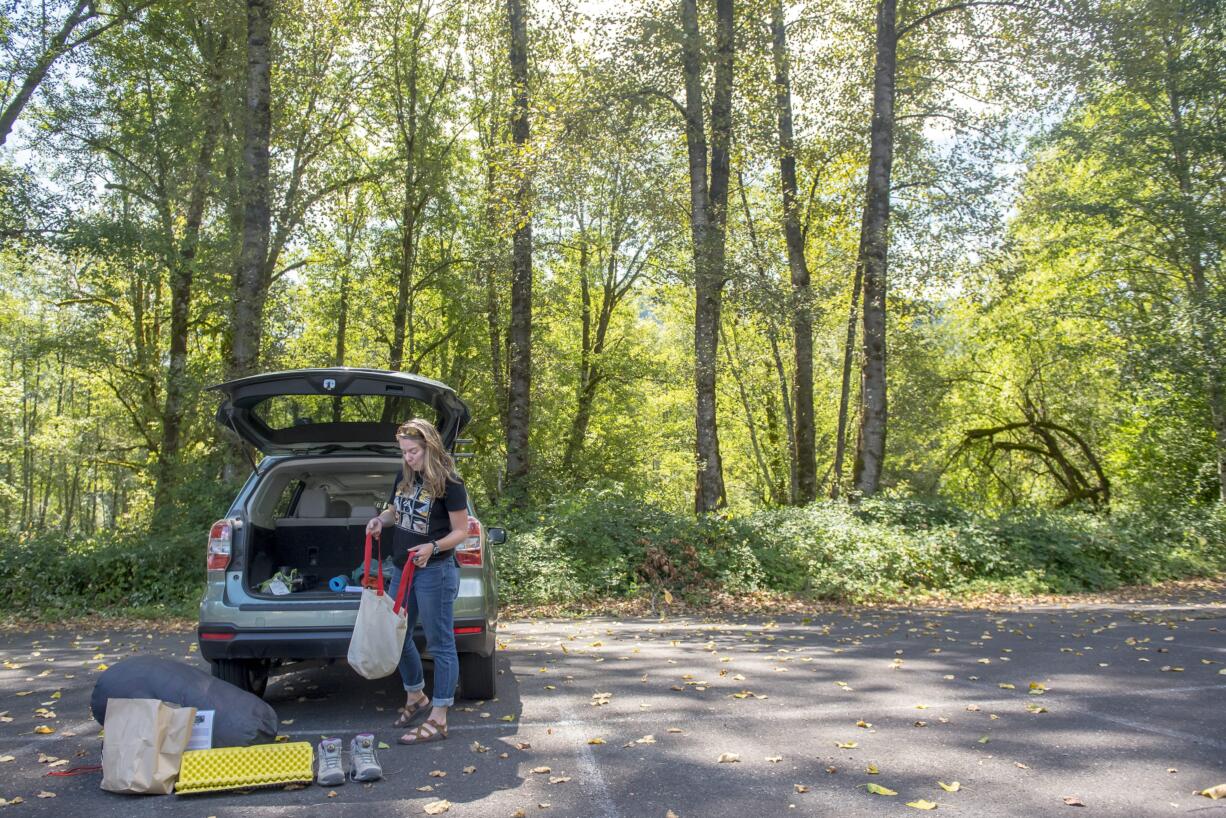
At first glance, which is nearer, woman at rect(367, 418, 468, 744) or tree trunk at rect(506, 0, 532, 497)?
woman at rect(367, 418, 468, 744)

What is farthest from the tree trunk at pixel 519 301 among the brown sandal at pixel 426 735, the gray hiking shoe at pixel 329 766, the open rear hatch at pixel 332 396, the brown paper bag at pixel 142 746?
the brown paper bag at pixel 142 746

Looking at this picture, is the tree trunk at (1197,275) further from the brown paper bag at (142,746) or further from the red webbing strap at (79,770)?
the red webbing strap at (79,770)

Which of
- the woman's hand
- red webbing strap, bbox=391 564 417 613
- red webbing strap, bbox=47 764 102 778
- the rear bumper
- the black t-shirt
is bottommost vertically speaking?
red webbing strap, bbox=47 764 102 778

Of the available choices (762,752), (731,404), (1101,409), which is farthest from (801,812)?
(731,404)

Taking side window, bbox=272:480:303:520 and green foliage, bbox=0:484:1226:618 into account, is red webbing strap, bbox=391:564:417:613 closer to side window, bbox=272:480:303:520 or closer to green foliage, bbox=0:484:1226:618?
side window, bbox=272:480:303:520

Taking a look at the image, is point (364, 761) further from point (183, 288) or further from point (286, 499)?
point (183, 288)

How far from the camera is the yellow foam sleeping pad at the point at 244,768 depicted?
411 cm

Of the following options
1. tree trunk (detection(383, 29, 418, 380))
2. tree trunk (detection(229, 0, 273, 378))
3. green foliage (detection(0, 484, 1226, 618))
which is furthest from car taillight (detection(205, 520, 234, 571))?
tree trunk (detection(383, 29, 418, 380))

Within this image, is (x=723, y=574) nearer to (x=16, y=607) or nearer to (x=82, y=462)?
(x=16, y=607)

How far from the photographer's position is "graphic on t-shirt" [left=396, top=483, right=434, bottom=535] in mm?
5023

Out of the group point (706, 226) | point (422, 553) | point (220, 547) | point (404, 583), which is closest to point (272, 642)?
point (220, 547)

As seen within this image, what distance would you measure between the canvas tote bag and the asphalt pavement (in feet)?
1.64

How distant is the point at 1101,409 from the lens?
26.0 meters

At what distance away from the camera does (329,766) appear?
13.9 feet
